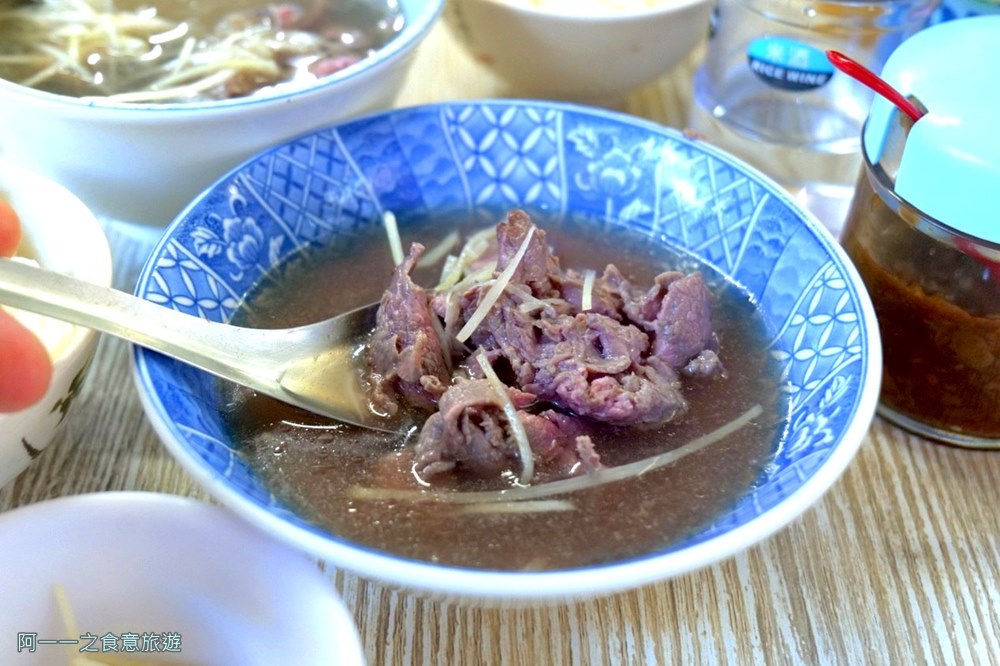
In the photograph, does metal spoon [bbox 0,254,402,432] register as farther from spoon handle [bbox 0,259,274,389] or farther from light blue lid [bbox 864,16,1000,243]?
light blue lid [bbox 864,16,1000,243]

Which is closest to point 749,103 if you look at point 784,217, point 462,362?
point 784,217

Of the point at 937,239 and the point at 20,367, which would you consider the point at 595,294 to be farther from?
the point at 20,367

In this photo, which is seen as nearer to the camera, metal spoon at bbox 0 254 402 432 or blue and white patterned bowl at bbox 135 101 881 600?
blue and white patterned bowl at bbox 135 101 881 600

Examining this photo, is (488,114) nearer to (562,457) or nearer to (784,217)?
(784,217)

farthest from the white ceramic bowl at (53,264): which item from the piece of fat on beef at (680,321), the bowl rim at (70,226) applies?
the piece of fat on beef at (680,321)

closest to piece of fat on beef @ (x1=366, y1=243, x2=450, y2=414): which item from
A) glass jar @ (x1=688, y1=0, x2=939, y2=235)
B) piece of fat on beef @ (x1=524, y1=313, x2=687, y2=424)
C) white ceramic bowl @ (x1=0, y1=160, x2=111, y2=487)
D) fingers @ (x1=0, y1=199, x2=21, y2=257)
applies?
piece of fat on beef @ (x1=524, y1=313, x2=687, y2=424)

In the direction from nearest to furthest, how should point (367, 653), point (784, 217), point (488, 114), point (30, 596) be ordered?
point (30, 596) < point (367, 653) < point (784, 217) < point (488, 114)
